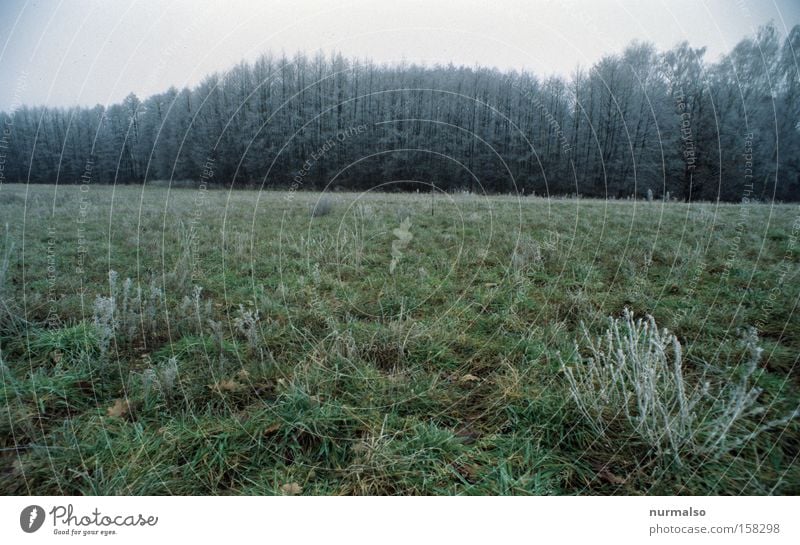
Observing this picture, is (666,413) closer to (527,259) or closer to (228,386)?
(228,386)

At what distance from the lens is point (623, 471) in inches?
79.0

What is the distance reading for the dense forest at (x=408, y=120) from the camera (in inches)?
165

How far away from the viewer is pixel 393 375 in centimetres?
272

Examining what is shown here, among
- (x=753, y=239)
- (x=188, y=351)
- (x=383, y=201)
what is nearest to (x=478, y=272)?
(x=188, y=351)

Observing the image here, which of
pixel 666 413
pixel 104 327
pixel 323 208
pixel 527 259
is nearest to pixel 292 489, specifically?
pixel 104 327

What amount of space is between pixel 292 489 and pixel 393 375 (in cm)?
99

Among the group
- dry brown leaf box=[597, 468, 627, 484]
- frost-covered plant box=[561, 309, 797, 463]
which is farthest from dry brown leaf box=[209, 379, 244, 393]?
dry brown leaf box=[597, 468, 627, 484]

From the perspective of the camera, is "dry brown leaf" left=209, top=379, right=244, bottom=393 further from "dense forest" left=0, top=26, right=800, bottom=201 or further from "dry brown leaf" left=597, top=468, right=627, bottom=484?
"dry brown leaf" left=597, top=468, right=627, bottom=484

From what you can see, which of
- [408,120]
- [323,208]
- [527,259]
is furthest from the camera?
[323,208]

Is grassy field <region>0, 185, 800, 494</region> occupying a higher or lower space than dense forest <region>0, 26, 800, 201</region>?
lower

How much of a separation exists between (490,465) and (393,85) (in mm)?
5850

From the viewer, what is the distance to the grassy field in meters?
2.04

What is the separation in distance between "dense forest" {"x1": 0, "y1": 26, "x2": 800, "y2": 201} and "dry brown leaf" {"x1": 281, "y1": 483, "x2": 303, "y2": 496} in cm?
230

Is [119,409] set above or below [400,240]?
below
